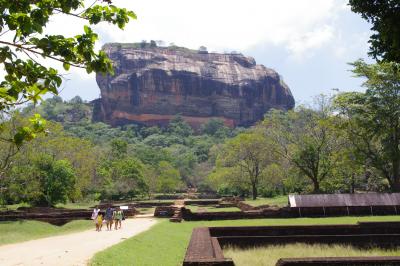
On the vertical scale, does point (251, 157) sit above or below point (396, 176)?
above

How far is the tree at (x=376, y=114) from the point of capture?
91.1ft

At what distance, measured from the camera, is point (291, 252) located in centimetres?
1342

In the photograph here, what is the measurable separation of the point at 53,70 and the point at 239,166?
43367mm

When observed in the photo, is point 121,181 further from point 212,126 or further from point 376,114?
point 212,126

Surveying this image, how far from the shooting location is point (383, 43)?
30.5ft

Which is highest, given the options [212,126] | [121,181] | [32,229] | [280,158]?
[212,126]

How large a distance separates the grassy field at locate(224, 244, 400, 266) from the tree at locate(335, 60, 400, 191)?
52.8 ft

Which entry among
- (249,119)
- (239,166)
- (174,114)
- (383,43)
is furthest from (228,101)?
(383,43)

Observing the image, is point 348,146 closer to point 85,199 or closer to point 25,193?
point 25,193

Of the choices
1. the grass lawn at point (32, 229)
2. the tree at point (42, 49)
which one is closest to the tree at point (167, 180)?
the grass lawn at point (32, 229)

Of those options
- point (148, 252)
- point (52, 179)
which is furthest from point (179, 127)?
point (148, 252)

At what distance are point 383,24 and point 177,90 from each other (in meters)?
134

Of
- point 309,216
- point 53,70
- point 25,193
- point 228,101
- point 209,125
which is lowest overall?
point 309,216

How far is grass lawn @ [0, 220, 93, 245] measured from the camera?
18.5 metres
